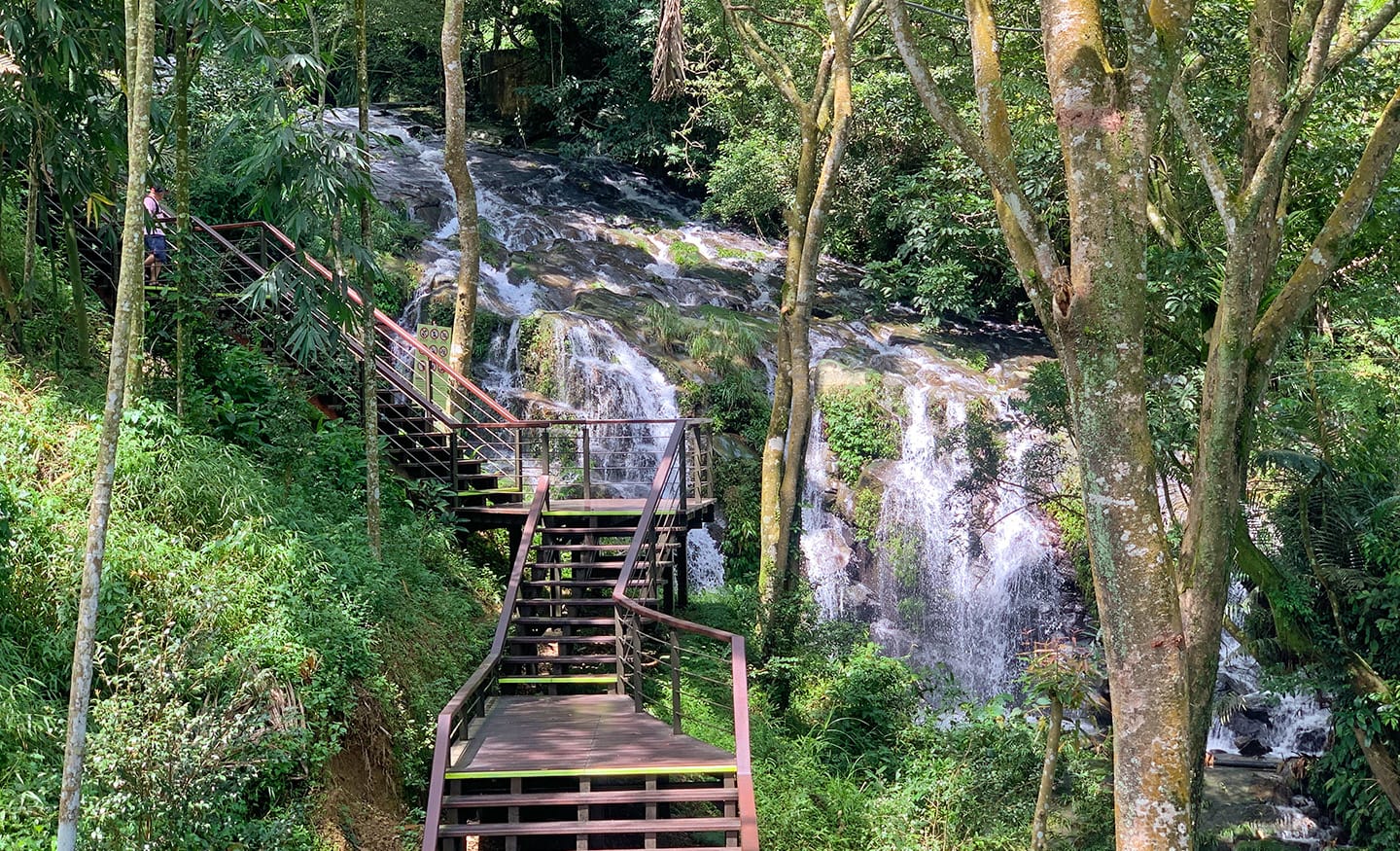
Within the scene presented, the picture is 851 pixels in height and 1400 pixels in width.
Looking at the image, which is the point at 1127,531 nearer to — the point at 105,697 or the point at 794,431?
the point at 105,697

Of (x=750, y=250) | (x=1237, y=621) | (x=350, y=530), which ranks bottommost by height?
(x=1237, y=621)

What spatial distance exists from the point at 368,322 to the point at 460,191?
334 centimetres

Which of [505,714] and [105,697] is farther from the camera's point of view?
[505,714]

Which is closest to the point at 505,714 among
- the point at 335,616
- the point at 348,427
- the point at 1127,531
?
the point at 335,616

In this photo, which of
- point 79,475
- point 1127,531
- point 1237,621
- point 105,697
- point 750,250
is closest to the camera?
point 1127,531

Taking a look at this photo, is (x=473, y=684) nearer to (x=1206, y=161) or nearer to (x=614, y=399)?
(x=1206, y=161)

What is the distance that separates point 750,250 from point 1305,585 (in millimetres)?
13943

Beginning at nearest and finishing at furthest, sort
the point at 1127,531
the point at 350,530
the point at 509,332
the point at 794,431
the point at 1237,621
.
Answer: the point at 1127,531
the point at 350,530
the point at 794,431
the point at 1237,621
the point at 509,332

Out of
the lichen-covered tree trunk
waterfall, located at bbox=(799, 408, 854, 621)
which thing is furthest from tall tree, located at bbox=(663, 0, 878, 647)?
the lichen-covered tree trunk

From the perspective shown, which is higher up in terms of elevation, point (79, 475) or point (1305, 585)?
point (79, 475)

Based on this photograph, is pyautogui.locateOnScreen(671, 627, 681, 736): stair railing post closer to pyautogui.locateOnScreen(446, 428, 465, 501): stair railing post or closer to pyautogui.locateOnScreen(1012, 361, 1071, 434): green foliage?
pyautogui.locateOnScreen(446, 428, 465, 501): stair railing post

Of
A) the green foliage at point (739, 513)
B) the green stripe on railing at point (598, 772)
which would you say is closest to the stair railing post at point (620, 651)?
the green stripe on railing at point (598, 772)

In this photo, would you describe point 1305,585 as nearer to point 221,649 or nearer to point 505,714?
point 505,714

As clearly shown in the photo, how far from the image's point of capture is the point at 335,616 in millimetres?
8117
